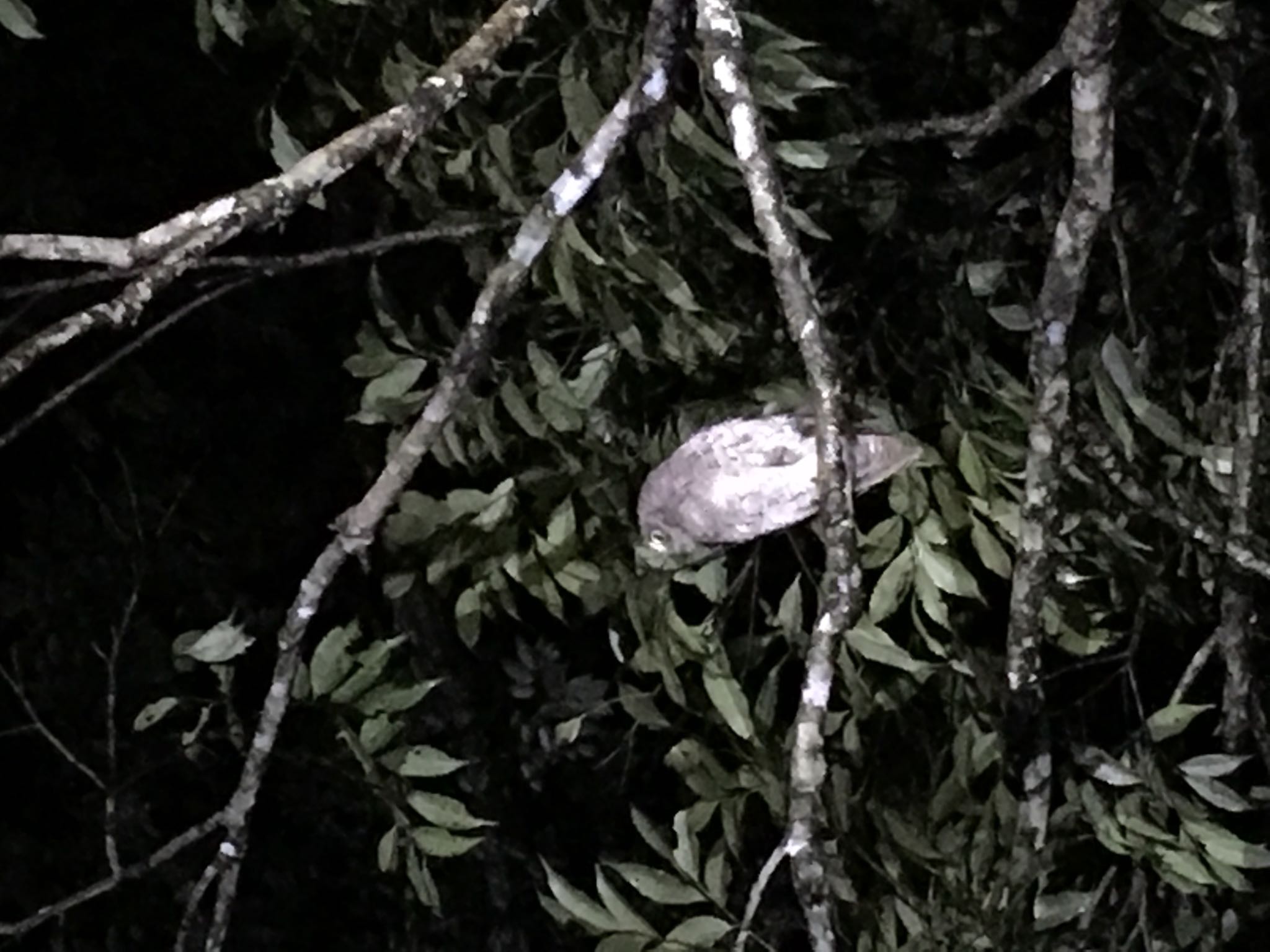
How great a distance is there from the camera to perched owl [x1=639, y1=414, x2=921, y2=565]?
0.65m

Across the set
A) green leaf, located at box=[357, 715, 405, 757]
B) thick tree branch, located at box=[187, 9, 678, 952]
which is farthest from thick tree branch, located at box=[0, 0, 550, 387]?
green leaf, located at box=[357, 715, 405, 757]

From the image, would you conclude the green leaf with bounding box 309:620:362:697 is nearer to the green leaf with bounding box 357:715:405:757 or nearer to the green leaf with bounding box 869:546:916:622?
the green leaf with bounding box 357:715:405:757

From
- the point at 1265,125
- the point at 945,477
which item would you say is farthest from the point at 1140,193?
the point at 945,477

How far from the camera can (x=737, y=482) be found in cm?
→ 69

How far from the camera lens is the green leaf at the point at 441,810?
72 centimetres

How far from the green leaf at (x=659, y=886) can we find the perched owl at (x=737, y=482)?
159 millimetres

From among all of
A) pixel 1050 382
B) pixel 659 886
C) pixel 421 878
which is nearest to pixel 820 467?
pixel 1050 382

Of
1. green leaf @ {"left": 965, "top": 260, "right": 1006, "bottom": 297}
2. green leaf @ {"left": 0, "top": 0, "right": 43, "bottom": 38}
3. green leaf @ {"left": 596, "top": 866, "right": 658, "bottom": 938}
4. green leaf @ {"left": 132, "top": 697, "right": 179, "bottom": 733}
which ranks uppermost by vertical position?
green leaf @ {"left": 0, "top": 0, "right": 43, "bottom": 38}

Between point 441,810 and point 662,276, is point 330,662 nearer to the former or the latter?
point 441,810

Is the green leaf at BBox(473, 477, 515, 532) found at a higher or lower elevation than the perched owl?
higher

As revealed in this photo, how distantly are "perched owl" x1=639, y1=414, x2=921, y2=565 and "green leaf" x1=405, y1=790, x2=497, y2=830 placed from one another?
173mm

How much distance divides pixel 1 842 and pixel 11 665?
0.39 ft

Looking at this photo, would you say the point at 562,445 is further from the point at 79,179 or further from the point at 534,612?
the point at 79,179

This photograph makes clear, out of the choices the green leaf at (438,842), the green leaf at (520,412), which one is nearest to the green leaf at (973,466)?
the green leaf at (520,412)
